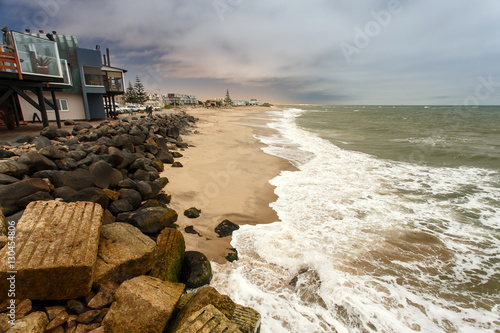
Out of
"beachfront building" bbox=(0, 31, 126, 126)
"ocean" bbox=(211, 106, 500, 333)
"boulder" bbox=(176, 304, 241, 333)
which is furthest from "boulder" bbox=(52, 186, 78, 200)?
"beachfront building" bbox=(0, 31, 126, 126)

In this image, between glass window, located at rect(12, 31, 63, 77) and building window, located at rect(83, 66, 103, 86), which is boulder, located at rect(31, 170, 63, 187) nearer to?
glass window, located at rect(12, 31, 63, 77)

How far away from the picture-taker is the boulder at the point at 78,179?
5.04 m

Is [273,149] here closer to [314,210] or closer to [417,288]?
[314,210]

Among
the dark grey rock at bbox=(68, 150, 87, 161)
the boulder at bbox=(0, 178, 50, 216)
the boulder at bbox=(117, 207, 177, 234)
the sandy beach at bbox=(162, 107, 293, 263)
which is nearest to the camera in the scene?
the boulder at bbox=(0, 178, 50, 216)

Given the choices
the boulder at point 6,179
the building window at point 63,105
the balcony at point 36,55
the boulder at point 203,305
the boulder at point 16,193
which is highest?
the balcony at point 36,55

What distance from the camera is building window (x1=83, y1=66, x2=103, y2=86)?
20.8 m

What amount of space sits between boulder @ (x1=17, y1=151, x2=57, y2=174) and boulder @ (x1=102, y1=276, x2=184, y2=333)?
4.68m

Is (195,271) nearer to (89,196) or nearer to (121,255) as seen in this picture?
(121,255)

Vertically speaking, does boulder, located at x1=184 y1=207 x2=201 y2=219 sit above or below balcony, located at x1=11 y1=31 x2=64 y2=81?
below

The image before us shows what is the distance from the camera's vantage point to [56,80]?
12250 millimetres

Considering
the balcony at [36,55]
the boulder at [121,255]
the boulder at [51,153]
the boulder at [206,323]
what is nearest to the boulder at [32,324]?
the boulder at [121,255]

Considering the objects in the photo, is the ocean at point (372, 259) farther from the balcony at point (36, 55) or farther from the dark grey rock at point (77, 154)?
the balcony at point (36, 55)

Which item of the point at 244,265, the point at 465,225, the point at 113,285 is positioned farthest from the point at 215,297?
the point at 465,225

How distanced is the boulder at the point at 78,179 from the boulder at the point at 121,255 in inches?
89.2
